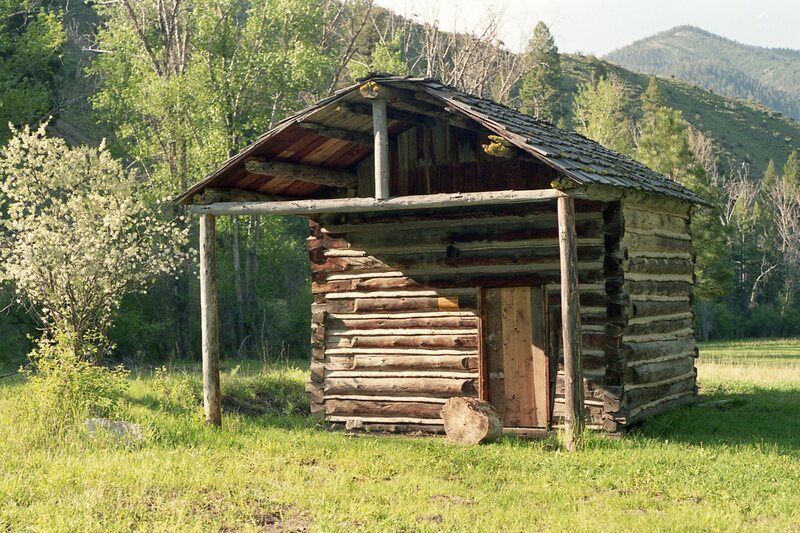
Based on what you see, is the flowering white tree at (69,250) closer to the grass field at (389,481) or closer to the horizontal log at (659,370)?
the grass field at (389,481)

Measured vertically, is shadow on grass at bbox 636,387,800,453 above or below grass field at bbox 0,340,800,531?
below

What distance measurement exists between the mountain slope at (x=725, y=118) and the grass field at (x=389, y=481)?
9057 centimetres

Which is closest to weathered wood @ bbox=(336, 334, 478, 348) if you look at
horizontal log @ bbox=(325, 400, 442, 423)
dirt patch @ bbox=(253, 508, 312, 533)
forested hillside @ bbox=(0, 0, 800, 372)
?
horizontal log @ bbox=(325, 400, 442, 423)

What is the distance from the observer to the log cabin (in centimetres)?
1234

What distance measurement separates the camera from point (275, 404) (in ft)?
55.9

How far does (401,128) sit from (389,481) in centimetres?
624

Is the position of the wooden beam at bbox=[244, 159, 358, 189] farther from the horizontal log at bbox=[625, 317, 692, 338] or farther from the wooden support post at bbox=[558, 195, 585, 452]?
the horizontal log at bbox=[625, 317, 692, 338]

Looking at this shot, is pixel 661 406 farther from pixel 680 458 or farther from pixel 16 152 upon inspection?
pixel 16 152

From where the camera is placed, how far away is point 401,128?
14.0m

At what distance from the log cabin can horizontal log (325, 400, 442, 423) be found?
0.02 metres

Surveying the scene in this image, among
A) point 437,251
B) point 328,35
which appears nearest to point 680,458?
point 437,251

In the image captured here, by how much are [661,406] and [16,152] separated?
44.6 ft

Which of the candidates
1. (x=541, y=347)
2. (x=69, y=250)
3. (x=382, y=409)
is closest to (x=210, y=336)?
(x=382, y=409)

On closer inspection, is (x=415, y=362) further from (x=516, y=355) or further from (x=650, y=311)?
(x=650, y=311)
